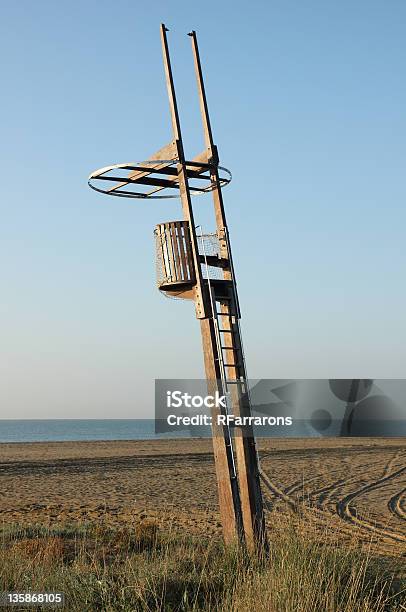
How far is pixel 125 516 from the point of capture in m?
14.4

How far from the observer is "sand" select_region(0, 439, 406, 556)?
1288cm

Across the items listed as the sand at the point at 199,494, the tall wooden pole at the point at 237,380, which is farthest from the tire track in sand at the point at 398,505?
the tall wooden pole at the point at 237,380

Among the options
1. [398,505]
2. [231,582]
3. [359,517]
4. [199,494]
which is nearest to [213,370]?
[231,582]

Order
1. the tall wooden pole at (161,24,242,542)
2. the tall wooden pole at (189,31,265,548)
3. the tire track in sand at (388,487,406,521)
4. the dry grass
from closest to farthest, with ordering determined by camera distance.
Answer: the dry grass < the tall wooden pole at (161,24,242,542) < the tall wooden pole at (189,31,265,548) < the tire track in sand at (388,487,406,521)

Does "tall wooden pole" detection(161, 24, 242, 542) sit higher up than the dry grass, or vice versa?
"tall wooden pole" detection(161, 24, 242, 542)

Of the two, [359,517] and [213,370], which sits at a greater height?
[213,370]

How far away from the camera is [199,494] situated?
1817cm

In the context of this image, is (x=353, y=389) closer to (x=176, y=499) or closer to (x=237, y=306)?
(x=176, y=499)

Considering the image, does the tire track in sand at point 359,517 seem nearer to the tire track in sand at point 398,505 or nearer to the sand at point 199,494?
the sand at point 199,494

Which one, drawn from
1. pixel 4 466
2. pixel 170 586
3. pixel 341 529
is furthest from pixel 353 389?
pixel 170 586

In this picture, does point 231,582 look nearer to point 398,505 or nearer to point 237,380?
point 237,380

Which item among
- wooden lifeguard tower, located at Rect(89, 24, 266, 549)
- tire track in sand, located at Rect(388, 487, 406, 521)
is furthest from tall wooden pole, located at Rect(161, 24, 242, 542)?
tire track in sand, located at Rect(388, 487, 406, 521)

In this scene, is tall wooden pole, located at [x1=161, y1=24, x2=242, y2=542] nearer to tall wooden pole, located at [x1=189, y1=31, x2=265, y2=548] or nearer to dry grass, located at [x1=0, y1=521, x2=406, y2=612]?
tall wooden pole, located at [x1=189, y1=31, x2=265, y2=548]

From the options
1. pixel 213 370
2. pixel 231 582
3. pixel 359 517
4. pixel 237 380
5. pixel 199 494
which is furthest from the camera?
pixel 199 494
